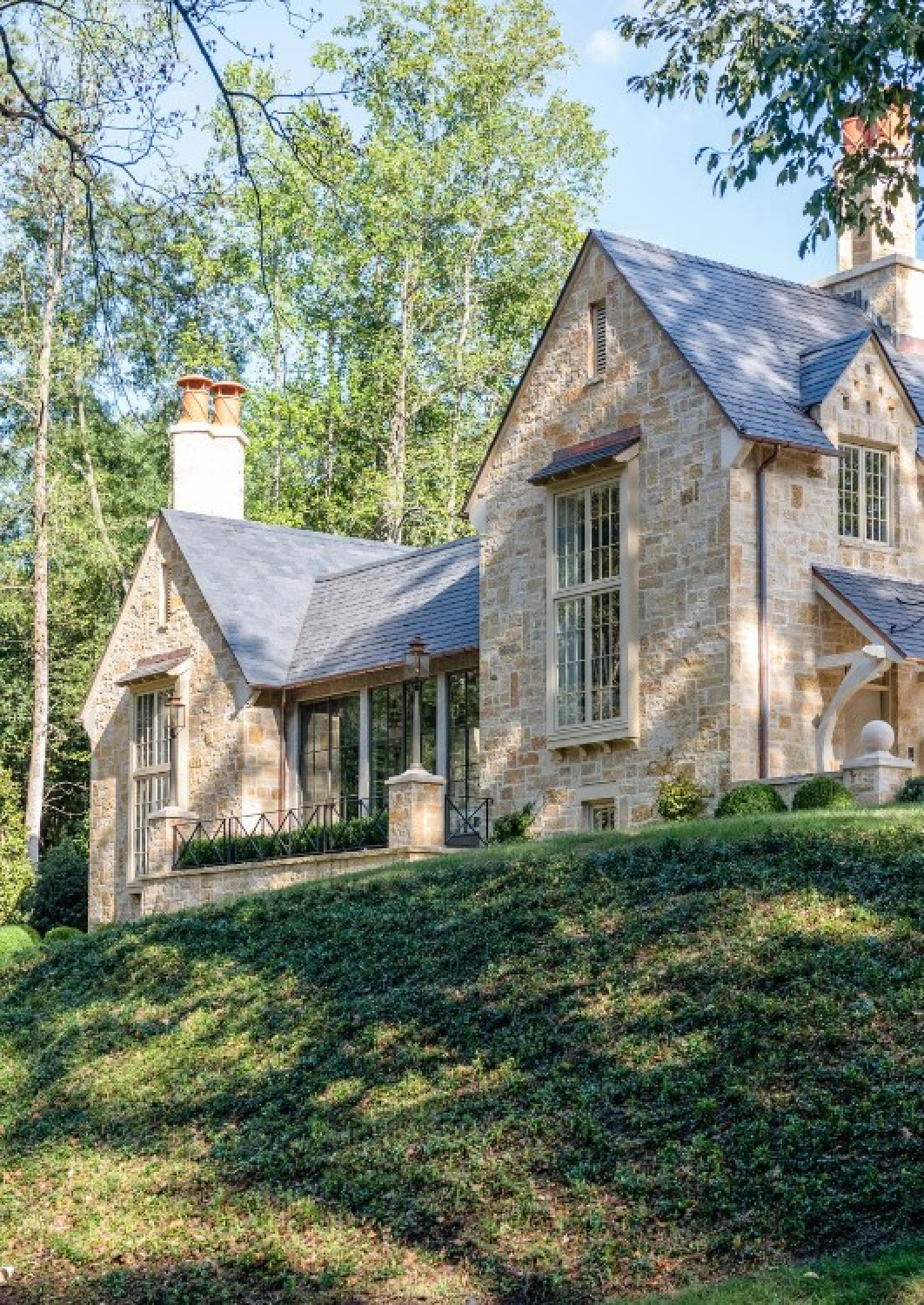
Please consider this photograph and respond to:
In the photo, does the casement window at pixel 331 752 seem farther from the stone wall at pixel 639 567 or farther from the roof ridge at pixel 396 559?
the stone wall at pixel 639 567

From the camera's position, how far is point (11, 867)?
3347 centimetres

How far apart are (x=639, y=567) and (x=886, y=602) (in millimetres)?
2700

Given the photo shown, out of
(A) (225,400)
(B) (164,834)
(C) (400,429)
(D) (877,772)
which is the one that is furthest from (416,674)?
(C) (400,429)

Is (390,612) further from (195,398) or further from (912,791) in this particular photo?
(912,791)

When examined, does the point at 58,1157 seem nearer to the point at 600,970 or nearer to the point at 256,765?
the point at 600,970

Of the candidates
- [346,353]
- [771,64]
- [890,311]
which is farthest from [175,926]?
[346,353]

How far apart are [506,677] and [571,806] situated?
2.09m

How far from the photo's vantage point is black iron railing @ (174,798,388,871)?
23547mm

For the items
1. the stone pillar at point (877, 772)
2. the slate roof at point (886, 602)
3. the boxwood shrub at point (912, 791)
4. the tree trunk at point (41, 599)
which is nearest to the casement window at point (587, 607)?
the slate roof at point (886, 602)

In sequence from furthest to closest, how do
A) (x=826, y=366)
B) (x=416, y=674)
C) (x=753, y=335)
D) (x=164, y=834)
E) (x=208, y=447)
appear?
(x=208, y=447) → (x=164, y=834) → (x=416, y=674) → (x=753, y=335) → (x=826, y=366)

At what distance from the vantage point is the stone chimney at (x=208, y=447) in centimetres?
3172

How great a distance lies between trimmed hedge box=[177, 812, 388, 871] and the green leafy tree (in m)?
8.03

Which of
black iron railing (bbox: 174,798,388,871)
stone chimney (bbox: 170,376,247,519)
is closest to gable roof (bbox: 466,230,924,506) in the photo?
black iron railing (bbox: 174,798,388,871)

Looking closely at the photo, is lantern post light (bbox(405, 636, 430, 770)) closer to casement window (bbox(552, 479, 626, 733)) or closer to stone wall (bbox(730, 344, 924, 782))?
casement window (bbox(552, 479, 626, 733))
